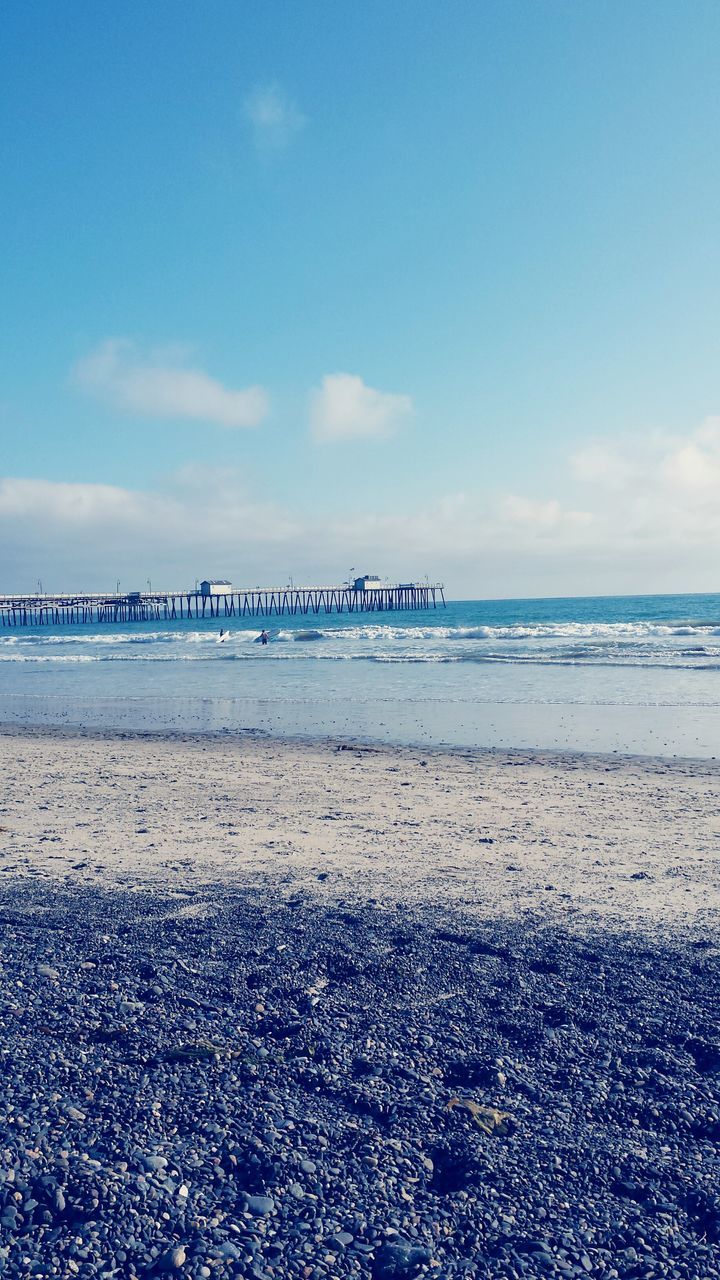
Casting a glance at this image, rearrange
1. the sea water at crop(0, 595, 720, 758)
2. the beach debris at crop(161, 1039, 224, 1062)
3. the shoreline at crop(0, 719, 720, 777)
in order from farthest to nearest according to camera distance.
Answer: the sea water at crop(0, 595, 720, 758), the shoreline at crop(0, 719, 720, 777), the beach debris at crop(161, 1039, 224, 1062)

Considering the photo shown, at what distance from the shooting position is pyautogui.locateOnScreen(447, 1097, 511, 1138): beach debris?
2783mm

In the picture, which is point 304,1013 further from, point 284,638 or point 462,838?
point 284,638

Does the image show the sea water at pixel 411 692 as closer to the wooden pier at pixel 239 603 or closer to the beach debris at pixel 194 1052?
the beach debris at pixel 194 1052

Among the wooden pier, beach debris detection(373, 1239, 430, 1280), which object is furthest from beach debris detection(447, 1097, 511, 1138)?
the wooden pier

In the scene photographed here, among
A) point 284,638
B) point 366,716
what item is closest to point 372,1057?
point 366,716

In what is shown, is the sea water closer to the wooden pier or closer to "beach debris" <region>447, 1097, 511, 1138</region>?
"beach debris" <region>447, 1097, 511, 1138</region>

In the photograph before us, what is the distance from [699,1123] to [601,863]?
3.55m

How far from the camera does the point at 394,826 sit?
7594 millimetres

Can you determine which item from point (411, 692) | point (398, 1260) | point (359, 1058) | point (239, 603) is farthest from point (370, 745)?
point (239, 603)

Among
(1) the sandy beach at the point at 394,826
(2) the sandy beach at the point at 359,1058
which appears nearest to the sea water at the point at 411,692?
(1) the sandy beach at the point at 394,826

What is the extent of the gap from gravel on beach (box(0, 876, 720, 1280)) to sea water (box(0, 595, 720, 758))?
28.1 ft

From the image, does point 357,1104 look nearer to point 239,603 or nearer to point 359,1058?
point 359,1058

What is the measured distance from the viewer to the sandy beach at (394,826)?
18.4 feet

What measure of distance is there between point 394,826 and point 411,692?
1272 cm
